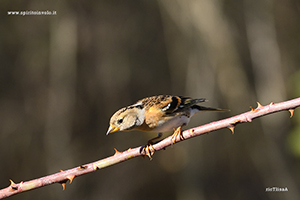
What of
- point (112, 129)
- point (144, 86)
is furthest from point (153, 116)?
point (144, 86)

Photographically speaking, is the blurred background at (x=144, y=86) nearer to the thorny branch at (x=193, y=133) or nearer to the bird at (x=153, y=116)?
the bird at (x=153, y=116)

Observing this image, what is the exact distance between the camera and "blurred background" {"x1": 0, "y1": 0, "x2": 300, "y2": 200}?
6.68 metres

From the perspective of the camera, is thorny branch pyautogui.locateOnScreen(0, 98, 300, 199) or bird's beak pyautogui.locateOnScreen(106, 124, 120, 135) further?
bird's beak pyautogui.locateOnScreen(106, 124, 120, 135)

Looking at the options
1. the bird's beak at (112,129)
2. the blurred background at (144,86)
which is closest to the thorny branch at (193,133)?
the bird's beak at (112,129)

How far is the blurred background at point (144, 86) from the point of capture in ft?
21.9

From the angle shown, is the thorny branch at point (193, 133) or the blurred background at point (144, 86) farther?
the blurred background at point (144, 86)

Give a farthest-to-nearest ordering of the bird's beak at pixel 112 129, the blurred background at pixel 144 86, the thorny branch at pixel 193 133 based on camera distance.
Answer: the blurred background at pixel 144 86 → the bird's beak at pixel 112 129 → the thorny branch at pixel 193 133

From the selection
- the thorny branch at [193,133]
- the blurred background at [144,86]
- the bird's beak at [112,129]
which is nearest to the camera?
the thorny branch at [193,133]

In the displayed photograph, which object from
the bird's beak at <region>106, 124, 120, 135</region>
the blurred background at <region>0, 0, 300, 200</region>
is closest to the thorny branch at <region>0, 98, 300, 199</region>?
the bird's beak at <region>106, 124, 120, 135</region>

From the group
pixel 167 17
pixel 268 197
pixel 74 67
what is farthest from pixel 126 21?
pixel 268 197

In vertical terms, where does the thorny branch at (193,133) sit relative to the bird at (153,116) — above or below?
below

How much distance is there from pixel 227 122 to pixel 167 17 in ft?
19.5

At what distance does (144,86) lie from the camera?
26.8ft

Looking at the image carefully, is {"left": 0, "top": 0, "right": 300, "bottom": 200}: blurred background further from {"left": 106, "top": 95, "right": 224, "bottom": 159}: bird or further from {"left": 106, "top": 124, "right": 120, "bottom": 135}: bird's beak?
{"left": 106, "top": 124, "right": 120, "bottom": 135}: bird's beak
